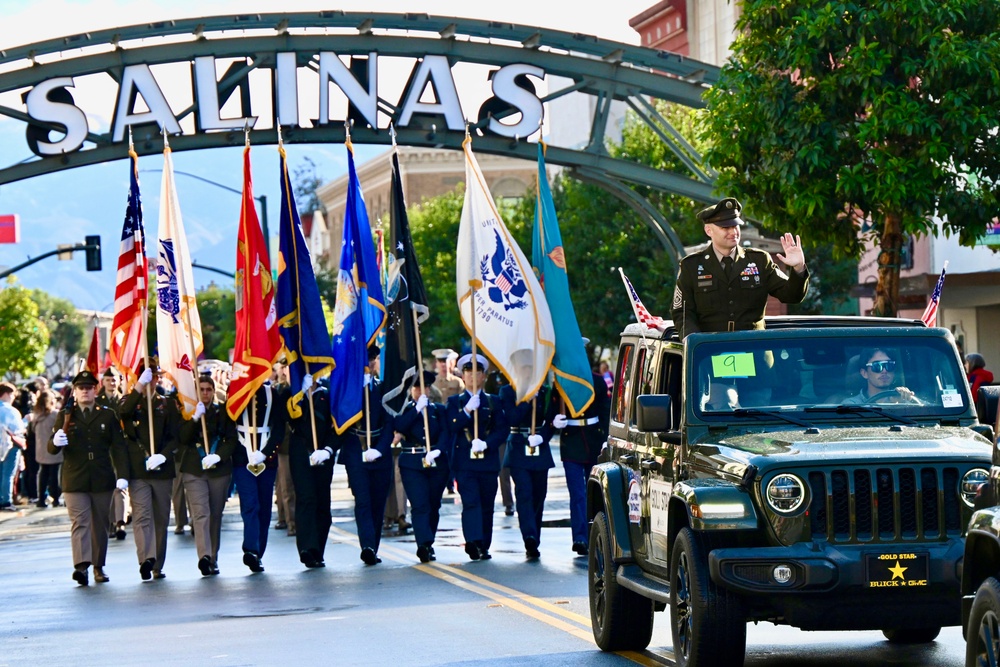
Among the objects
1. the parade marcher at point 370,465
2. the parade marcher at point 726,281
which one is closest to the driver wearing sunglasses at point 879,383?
the parade marcher at point 726,281

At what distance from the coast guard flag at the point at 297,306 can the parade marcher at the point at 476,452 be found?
4.93ft

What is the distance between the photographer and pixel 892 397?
10.1 m

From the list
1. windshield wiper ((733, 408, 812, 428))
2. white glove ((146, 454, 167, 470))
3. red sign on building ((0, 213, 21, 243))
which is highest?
red sign on building ((0, 213, 21, 243))

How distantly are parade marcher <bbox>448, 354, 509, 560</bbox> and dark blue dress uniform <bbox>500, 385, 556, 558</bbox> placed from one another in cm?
14

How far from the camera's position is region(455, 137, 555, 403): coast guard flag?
18.8 metres

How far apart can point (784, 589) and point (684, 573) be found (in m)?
0.74

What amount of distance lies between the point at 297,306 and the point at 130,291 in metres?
1.73

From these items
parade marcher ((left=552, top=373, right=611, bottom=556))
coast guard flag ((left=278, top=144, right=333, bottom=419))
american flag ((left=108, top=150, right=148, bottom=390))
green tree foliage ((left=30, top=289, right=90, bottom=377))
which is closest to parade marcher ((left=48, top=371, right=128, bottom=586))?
american flag ((left=108, top=150, right=148, bottom=390))

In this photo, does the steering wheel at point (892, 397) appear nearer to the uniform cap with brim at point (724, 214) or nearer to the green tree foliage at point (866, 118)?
the uniform cap with brim at point (724, 214)

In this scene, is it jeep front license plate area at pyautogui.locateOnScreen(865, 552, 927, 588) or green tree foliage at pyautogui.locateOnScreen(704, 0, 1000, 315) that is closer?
jeep front license plate area at pyautogui.locateOnScreen(865, 552, 927, 588)

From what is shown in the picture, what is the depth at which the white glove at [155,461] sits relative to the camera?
17.5 metres

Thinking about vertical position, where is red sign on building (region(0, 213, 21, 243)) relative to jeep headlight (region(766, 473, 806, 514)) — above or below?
above

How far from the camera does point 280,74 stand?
26.6 meters

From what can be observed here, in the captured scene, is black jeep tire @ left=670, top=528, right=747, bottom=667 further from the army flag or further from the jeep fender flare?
the army flag
